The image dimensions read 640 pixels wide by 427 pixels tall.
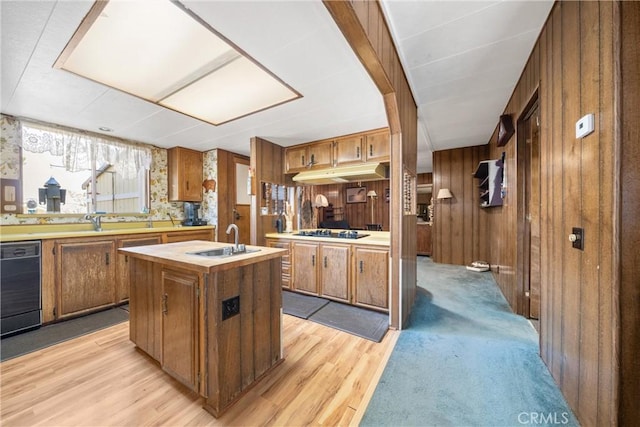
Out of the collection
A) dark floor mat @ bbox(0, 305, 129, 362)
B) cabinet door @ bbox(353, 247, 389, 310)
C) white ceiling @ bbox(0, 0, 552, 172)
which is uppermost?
white ceiling @ bbox(0, 0, 552, 172)

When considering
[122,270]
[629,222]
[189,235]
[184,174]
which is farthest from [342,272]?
[184,174]

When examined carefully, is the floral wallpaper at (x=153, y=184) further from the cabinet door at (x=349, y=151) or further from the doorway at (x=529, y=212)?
the doorway at (x=529, y=212)

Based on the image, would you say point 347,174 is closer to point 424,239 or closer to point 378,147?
point 378,147

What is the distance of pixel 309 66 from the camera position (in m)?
1.82

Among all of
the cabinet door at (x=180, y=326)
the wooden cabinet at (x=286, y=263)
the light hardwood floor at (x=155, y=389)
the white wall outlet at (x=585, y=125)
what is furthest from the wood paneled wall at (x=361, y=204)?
the white wall outlet at (x=585, y=125)

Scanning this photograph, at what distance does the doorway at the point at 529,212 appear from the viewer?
2.37 metres

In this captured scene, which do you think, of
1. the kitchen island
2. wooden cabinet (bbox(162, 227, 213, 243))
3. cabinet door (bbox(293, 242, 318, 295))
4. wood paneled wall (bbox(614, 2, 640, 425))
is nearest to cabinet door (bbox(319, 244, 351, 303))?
cabinet door (bbox(293, 242, 318, 295))

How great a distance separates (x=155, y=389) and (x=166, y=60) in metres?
2.37

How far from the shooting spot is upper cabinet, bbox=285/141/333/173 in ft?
11.5

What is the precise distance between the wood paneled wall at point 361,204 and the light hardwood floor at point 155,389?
5.73m

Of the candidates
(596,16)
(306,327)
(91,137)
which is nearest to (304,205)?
(306,327)

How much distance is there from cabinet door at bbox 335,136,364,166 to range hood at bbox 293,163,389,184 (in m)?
0.09

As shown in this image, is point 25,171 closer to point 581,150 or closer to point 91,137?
point 91,137

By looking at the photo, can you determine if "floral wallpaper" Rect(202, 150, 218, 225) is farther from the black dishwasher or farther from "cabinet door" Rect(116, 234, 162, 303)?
the black dishwasher
